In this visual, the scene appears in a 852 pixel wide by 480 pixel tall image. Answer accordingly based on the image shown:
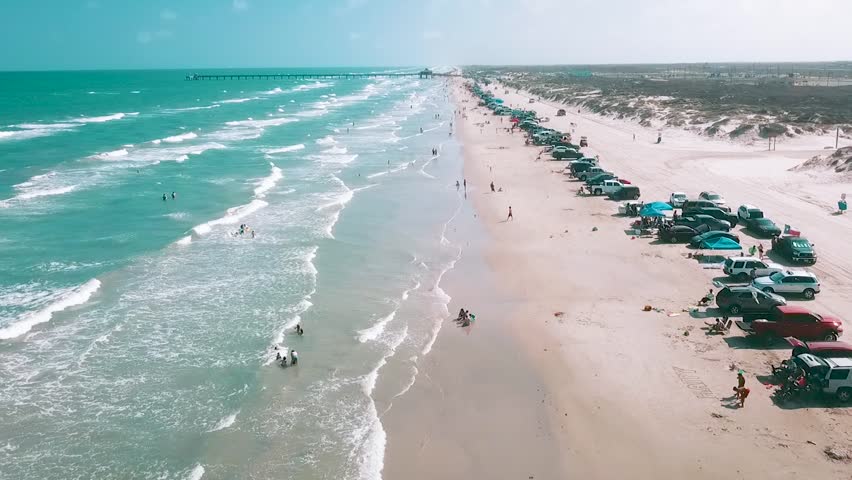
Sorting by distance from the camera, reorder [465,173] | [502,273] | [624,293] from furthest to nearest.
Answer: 1. [465,173]
2. [502,273]
3. [624,293]

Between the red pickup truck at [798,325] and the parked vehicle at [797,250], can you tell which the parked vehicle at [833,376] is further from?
the parked vehicle at [797,250]

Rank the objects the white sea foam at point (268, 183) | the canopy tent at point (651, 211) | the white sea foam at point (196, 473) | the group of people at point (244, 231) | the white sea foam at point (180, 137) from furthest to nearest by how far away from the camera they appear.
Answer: the white sea foam at point (180, 137) → the white sea foam at point (268, 183) → the group of people at point (244, 231) → the canopy tent at point (651, 211) → the white sea foam at point (196, 473)

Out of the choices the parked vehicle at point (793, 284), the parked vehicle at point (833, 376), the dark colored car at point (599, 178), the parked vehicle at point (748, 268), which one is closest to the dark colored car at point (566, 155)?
the dark colored car at point (599, 178)

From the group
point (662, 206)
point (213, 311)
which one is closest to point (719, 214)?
point (662, 206)

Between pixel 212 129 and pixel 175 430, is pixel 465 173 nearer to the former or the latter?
pixel 175 430

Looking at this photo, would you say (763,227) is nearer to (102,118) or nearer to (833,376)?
(833,376)

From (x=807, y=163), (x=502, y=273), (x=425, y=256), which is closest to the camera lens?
(x=502, y=273)

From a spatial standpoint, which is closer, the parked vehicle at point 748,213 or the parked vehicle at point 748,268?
the parked vehicle at point 748,268

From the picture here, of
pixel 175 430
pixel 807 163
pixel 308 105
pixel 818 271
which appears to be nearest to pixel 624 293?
pixel 818 271
